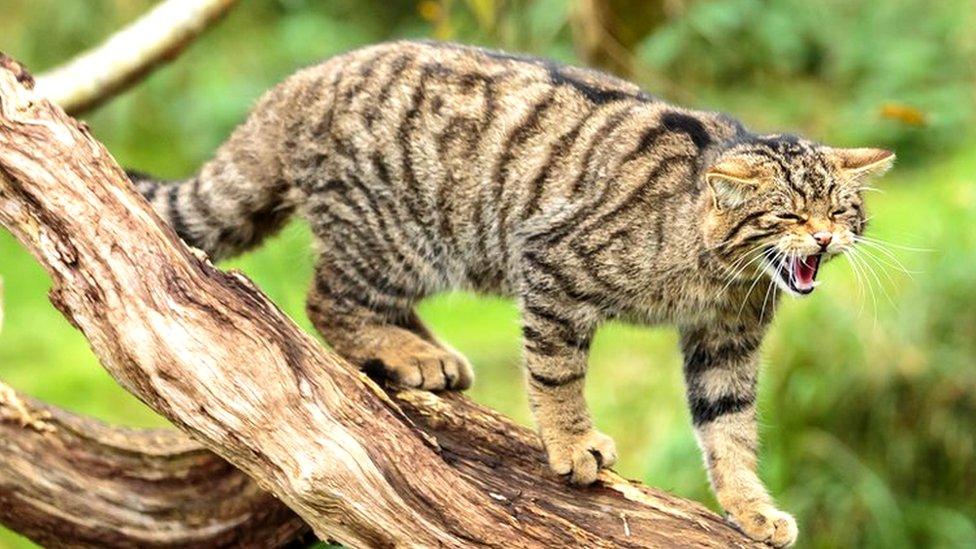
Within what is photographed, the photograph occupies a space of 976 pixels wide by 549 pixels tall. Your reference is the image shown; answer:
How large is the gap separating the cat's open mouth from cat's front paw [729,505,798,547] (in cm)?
63

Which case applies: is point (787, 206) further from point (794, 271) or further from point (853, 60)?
point (853, 60)

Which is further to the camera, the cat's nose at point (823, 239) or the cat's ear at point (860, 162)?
the cat's ear at point (860, 162)

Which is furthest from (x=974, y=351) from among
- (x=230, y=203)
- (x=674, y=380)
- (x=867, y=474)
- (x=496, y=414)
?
(x=230, y=203)

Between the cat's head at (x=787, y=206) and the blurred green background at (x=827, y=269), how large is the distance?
0.28m

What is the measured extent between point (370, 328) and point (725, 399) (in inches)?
43.1

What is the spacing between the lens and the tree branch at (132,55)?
4.78 metres

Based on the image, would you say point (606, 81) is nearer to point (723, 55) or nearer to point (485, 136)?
point (485, 136)

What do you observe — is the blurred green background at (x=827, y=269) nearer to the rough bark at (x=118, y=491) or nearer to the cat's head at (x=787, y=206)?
the cat's head at (x=787, y=206)

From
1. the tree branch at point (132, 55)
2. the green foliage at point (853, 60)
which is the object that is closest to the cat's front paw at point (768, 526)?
the tree branch at point (132, 55)

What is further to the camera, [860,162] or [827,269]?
[827,269]

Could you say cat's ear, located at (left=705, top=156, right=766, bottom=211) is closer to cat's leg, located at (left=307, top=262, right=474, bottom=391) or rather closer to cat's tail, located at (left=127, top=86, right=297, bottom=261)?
cat's leg, located at (left=307, top=262, right=474, bottom=391)

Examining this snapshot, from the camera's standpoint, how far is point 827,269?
6617 mm

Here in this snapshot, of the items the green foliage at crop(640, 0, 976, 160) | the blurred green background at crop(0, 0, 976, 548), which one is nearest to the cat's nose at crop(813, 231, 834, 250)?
the blurred green background at crop(0, 0, 976, 548)

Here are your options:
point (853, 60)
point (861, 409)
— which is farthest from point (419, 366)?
point (853, 60)
